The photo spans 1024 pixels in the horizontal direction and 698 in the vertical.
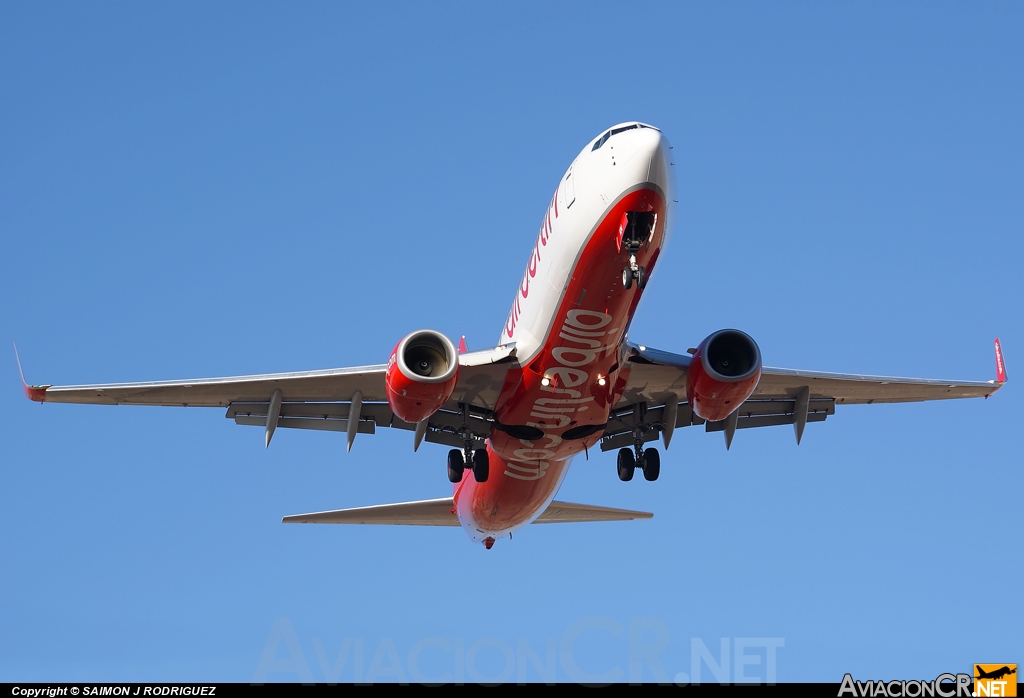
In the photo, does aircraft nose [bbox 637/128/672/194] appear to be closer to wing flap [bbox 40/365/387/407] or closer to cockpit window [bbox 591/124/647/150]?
cockpit window [bbox 591/124/647/150]

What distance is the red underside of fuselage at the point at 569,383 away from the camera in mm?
21953

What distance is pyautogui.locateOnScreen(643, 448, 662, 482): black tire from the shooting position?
27484mm

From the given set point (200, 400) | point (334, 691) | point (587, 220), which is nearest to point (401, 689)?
point (334, 691)

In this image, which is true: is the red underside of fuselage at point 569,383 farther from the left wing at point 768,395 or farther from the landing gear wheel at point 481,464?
the left wing at point 768,395

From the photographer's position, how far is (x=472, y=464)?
87.1 ft

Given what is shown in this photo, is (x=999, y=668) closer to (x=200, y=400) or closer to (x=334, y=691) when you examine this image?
(x=334, y=691)

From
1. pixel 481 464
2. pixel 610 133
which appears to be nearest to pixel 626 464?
pixel 481 464

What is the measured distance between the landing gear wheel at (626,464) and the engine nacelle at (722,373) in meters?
3.10

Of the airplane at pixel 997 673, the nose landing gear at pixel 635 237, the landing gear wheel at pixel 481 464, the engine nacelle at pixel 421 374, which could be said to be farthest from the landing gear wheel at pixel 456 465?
the airplane at pixel 997 673

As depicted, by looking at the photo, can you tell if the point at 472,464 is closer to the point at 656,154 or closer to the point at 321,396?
the point at 321,396

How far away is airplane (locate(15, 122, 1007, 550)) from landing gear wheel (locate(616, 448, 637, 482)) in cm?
4

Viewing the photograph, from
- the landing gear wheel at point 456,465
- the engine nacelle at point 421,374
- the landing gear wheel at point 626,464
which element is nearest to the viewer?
the engine nacelle at point 421,374

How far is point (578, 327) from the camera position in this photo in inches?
892

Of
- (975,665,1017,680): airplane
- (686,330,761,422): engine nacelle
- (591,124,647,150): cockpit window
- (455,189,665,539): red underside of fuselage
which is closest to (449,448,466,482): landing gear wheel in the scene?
(455,189,665,539): red underside of fuselage
